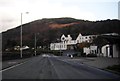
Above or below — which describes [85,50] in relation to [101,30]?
below

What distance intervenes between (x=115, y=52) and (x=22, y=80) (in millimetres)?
53562

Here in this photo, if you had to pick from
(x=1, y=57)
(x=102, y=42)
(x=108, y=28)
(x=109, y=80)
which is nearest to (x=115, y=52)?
(x=1, y=57)

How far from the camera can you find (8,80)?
16.4 meters

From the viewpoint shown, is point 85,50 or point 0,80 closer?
point 0,80

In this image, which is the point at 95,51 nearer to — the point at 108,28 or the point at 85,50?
the point at 85,50

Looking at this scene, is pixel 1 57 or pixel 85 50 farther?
pixel 85 50

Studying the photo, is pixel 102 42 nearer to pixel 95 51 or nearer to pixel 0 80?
pixel 95 51

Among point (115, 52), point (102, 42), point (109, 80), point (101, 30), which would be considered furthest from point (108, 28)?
point (109, 80)

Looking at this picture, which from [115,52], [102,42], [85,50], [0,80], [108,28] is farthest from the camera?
[108,28]

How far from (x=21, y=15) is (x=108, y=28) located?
100.0 meters

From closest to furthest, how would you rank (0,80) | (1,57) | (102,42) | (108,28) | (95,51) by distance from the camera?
(0,80), (1,57), (102,42), (95,51), (108,28)

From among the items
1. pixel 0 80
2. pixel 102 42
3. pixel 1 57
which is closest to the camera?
pixel 0 80

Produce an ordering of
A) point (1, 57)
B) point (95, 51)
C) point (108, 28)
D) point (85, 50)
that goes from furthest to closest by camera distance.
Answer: point (108, 28) < point (85, 50) < point (95, 51) < point (1, 57)

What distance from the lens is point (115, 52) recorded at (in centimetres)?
6775
